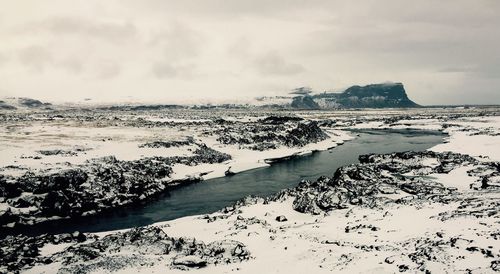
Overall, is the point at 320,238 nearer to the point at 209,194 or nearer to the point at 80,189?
the point at 209,194

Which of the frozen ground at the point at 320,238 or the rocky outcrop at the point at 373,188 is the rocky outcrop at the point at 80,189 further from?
the rocky outcrop at the point at 373,188

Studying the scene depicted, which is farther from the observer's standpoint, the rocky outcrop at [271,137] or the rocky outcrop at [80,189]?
the rocky outcrop at [271,137]

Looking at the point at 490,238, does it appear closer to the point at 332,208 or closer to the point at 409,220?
the point at 409,220

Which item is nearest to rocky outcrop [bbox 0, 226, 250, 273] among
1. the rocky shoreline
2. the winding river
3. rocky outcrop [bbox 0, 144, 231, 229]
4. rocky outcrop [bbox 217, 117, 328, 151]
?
the rocky shoreline

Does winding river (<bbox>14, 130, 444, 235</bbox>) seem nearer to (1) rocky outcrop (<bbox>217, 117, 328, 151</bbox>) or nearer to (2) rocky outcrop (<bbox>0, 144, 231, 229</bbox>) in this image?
(2) rocky outcrop (<bbox>0, 144, 231, 229</bbox>)

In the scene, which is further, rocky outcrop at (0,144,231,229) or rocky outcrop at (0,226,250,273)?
rocky outcrop at (0,144,231,229)

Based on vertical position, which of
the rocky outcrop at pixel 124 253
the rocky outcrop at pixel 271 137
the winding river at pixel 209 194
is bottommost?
the winding river at pixel 209 194

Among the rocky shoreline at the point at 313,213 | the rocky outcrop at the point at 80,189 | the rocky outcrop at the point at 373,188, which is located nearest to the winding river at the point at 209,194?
the rocky outcrop at the point at 80,189

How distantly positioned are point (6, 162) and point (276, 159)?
141 ft

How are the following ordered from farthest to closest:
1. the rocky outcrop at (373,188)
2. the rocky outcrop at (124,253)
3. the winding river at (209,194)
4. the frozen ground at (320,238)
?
the winding river at (209,194)
the rocky outcrop at (373,188)
the rocky outcrop at (124,253)
the frozen ground at (320,238)

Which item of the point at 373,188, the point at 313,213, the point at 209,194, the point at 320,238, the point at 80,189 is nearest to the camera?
the point at 320,238

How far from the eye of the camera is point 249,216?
3609 centimetres

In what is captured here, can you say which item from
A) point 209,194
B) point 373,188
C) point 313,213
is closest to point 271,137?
point 209,194

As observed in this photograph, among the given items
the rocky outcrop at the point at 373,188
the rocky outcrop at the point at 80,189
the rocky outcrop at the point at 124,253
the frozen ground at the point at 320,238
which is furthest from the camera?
the rocky outcrop at the point at 80,189
